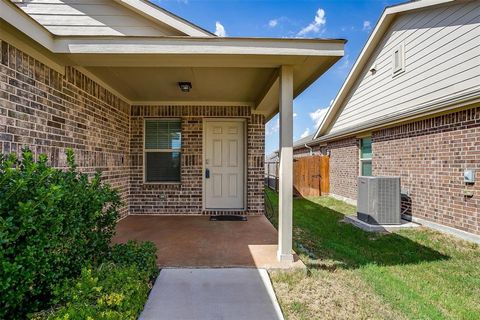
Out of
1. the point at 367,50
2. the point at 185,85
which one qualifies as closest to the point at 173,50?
the point at 185,85

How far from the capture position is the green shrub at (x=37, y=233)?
6.01 ft

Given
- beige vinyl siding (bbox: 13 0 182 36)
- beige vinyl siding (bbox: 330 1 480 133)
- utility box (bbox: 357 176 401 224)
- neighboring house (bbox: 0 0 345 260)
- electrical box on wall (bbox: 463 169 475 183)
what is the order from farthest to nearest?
utility box (bbox: 357 176 401 224)
beige vinyl siding (bbox: 330 1 480 133)
electrical box on wall (bbox: 463 169 475 183)
beige vinyl siding (bbox: 13 0 182 36)
neighboring house (bbox: 0 0 345 260)

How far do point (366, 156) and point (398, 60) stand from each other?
2846 millimetres

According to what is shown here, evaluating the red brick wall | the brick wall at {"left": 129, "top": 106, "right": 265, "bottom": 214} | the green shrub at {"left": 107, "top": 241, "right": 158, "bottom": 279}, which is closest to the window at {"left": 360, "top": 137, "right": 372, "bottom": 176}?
the red brick wall

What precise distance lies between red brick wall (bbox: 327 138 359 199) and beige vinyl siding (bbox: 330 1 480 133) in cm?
100

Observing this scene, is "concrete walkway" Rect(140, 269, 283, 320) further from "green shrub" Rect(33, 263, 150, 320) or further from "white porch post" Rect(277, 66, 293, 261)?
"white porch post" Rect(277, 66, 293, 261)

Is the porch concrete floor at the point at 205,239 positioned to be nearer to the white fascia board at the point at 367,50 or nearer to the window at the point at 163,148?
the window at the point at 163,148

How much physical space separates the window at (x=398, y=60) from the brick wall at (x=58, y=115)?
7062mm

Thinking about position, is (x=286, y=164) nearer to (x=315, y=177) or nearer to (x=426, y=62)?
(x=426, y=62)

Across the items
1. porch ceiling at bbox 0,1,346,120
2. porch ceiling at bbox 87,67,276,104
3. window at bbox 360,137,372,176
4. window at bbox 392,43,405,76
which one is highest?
window at bbox 392,43,405,76

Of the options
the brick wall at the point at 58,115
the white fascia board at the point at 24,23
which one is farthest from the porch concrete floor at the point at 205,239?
the white fascia board at the point at 24,23

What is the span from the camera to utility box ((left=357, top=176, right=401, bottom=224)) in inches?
233

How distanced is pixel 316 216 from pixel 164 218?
376 centimetres

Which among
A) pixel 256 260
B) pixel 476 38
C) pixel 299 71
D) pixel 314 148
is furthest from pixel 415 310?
pixel 314 148
